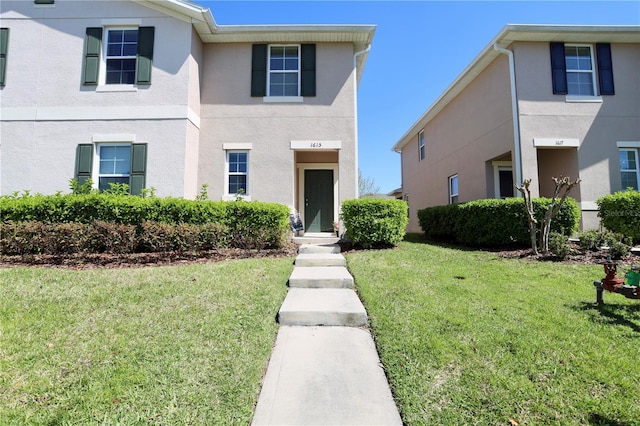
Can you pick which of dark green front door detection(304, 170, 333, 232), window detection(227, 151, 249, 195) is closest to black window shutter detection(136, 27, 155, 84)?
window detection(227, 151, 249, 195)

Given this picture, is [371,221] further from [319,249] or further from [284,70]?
[284,70]

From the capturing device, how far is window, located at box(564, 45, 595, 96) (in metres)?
9.61

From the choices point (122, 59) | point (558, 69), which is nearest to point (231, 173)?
point (122, 59)

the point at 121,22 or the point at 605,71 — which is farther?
the point at 605,71

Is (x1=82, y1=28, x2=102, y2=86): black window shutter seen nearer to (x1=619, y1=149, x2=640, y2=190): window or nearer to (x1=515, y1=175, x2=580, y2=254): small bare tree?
(x1=515, y1=175, x2=580, y2=254): small bare tree

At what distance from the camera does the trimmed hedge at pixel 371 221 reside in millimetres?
7480

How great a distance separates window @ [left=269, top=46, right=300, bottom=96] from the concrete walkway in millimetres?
7265

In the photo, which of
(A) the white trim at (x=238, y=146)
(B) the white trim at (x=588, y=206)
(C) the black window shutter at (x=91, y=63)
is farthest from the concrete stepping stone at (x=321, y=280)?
(C) the black window shutter at (x=91, y=63)

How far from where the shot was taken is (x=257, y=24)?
30.3 feet

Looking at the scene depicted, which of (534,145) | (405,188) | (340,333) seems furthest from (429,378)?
(405,188)

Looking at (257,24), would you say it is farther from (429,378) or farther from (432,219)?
(429,378)

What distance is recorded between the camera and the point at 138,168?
8.65 metres

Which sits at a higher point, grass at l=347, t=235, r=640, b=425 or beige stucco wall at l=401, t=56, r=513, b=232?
beige stucco wall at l=401, t=56, r=513, b=232

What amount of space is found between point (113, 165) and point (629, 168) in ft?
50.1
